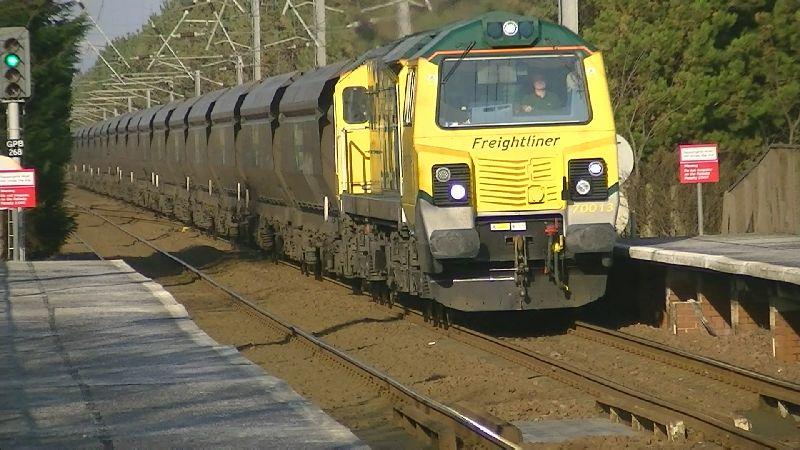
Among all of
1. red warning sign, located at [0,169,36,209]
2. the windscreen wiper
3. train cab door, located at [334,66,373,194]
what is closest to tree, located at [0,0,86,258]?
red warning sign, located at [0,169,36,209]

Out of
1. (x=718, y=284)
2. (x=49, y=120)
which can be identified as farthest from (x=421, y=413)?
(x=49, y=120)

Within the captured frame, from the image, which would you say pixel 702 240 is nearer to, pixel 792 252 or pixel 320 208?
pixel 792 252

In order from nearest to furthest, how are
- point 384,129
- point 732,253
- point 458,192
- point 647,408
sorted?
point 647,408 → point 458,192 → point 732,253 → point 384,129

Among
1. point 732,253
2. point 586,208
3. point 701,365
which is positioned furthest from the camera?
point 732,253

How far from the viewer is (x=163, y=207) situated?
40.8 metres

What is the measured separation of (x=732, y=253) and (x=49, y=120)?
58.5 feet

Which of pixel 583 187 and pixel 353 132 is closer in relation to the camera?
pixel 583 187

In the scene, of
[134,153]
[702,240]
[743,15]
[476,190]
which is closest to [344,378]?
[476,190]

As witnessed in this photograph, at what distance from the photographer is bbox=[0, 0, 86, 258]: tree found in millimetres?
27906

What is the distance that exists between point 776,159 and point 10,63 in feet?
38.1

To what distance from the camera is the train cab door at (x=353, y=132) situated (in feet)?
58.6

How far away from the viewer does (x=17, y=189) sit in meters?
21.8

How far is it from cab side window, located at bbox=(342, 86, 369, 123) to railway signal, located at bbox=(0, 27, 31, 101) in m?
5.63

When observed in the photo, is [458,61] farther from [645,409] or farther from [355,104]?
[645,409]
